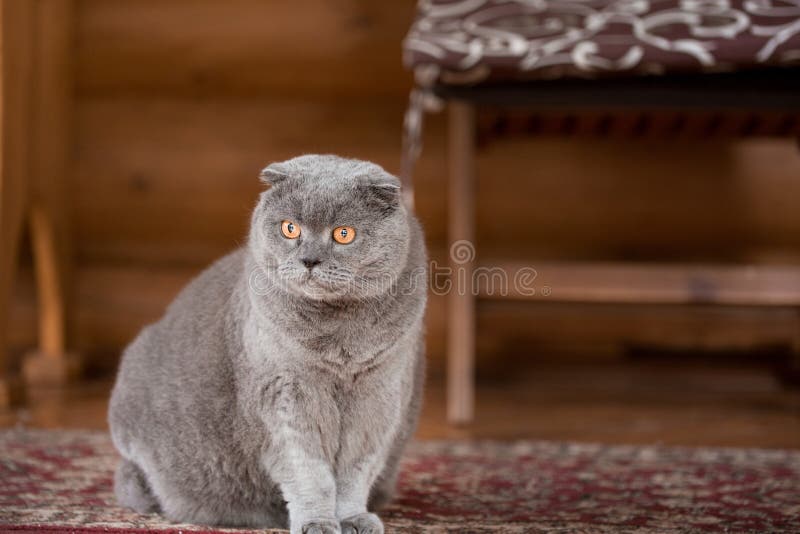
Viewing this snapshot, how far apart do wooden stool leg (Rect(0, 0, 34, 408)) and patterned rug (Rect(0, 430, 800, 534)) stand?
36 centimetres

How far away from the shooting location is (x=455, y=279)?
1.80 m

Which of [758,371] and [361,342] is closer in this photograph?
[361,342]

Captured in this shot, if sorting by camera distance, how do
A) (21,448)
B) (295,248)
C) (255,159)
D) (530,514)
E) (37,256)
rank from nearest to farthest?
(295,248) < (530,514) < (21,448) < (37,256) < (255,159)

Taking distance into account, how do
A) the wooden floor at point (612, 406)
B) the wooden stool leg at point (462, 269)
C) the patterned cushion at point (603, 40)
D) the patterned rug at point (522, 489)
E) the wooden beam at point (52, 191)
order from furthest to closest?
the wooden beam at point (52, 191), the wooden stool leg at point (462, 269), the wooden floor at point (612, 406), the patterned cushion at point (603, 40), the patterned rug at point (522, 489)

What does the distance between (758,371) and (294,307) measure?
5.31 ft

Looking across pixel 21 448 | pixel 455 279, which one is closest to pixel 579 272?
pixel 455 279

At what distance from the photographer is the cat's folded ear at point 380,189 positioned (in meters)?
0.95

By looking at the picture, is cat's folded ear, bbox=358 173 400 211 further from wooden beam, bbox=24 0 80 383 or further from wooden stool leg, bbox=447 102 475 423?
wooden beam, bbox=24 0 80 383

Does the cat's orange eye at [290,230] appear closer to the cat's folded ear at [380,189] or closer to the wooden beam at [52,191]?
the cat's folded ear at [380,189]

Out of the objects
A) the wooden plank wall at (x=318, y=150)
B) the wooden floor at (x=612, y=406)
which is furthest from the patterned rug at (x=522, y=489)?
the wooden plank wall at (x=318, y=150)

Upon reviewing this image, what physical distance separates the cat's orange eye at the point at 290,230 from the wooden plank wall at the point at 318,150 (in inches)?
53.8

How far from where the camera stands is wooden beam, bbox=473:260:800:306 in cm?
176

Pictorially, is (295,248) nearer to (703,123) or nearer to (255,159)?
(703,123)

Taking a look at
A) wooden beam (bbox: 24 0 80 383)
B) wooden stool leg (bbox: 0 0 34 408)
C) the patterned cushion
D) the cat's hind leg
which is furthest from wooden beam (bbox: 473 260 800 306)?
wooden beam (bbox: 24 0 80 383)
